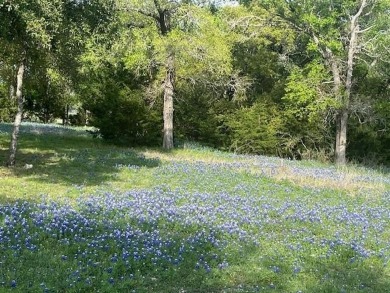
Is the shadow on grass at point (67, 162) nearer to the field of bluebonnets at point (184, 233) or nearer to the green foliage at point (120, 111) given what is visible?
the field of bluebonnets at point (184, 233)

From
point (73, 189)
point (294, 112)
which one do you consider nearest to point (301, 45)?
point (294, 112)

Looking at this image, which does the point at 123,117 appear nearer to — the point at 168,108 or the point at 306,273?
the point at 168,108

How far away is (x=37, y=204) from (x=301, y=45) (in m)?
28.8

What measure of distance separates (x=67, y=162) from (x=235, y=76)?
14054 millimetres

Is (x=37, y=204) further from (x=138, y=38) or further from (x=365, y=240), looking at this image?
(x=138, y=38)

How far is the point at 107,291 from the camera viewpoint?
606cm

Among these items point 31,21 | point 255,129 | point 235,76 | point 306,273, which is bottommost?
point 306,273

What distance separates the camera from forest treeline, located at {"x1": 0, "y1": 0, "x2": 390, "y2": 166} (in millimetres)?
23109

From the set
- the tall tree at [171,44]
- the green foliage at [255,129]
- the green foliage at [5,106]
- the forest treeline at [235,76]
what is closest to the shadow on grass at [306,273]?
the forest treeline at [235,76]

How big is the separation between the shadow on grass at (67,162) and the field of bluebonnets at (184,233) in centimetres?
12

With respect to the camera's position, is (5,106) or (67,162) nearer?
(67,162)

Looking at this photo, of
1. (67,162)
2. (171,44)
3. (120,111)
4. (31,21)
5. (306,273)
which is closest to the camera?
(306,273)

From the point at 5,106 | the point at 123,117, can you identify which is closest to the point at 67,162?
the point at 123,117

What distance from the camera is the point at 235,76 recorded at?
27.8 metres
